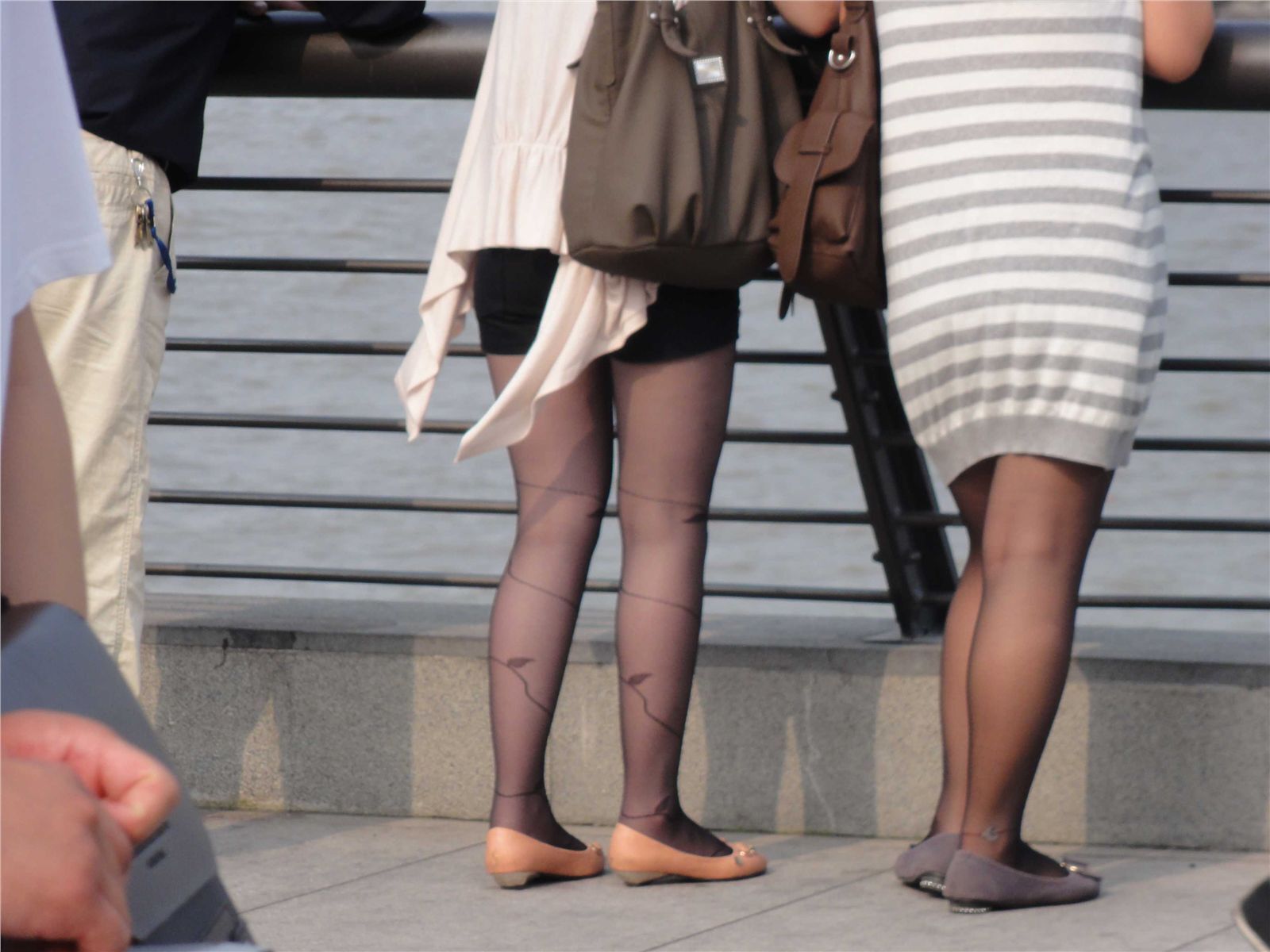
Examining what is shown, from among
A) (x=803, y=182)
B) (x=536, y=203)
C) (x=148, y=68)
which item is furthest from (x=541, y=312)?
(x=148, y=68)

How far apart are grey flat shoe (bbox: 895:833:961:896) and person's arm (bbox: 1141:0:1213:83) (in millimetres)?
1283

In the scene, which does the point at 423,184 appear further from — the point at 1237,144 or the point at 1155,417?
the point at 1237,144

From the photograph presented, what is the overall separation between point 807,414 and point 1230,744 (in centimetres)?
1301

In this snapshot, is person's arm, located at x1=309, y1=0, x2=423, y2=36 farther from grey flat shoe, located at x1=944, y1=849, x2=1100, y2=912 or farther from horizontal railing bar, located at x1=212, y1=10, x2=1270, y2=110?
grey flat shoe, located at x1=944, y1=849, x2=1100, y2=912

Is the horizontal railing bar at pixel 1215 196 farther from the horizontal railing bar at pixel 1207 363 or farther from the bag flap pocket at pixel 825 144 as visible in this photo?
the bag flap pocket at pixel 825 144

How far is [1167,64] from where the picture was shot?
9.25 ft

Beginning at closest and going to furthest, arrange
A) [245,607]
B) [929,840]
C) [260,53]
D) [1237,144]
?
[929,840] → [260,53] → [245,607] → [1237,144]

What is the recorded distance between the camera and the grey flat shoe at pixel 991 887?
9.30 feet

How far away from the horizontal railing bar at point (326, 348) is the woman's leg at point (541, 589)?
632mm

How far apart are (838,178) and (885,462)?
0.89 metres

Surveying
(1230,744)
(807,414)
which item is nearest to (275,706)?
(1230,744)

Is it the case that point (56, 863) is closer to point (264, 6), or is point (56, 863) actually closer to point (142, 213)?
point (142, 213)

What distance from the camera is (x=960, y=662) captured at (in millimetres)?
2990

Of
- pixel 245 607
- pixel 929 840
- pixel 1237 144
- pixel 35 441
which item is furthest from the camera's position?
pixel 1237 144
